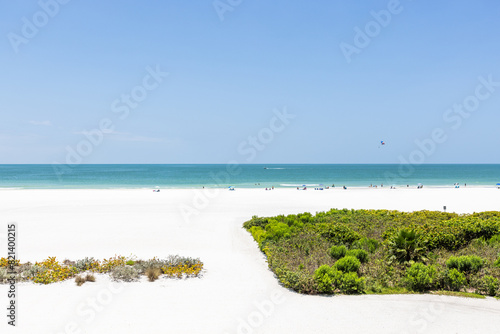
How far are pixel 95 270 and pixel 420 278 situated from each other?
10077mm

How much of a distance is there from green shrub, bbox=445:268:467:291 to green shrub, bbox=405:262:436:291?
0.39 meters

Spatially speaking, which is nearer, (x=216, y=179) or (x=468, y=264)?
(x=468, y=264)

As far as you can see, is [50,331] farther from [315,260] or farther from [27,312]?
[315,260]

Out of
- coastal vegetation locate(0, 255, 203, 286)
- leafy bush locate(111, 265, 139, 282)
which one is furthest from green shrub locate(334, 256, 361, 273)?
leafy bush locate(111, 265, 139, 282)

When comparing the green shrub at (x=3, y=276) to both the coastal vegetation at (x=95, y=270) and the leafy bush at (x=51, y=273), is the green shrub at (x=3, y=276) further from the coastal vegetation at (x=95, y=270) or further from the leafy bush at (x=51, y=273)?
the leafy bush at (x=51, y=273)

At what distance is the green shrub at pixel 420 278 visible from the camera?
8828 mm

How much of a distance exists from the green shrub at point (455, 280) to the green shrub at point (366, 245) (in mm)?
2996

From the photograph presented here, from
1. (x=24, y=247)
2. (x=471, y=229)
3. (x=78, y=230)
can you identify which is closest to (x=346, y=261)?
(x=471, y=229)

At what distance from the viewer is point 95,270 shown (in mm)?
10633

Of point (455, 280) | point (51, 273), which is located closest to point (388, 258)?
point (455, 280)
